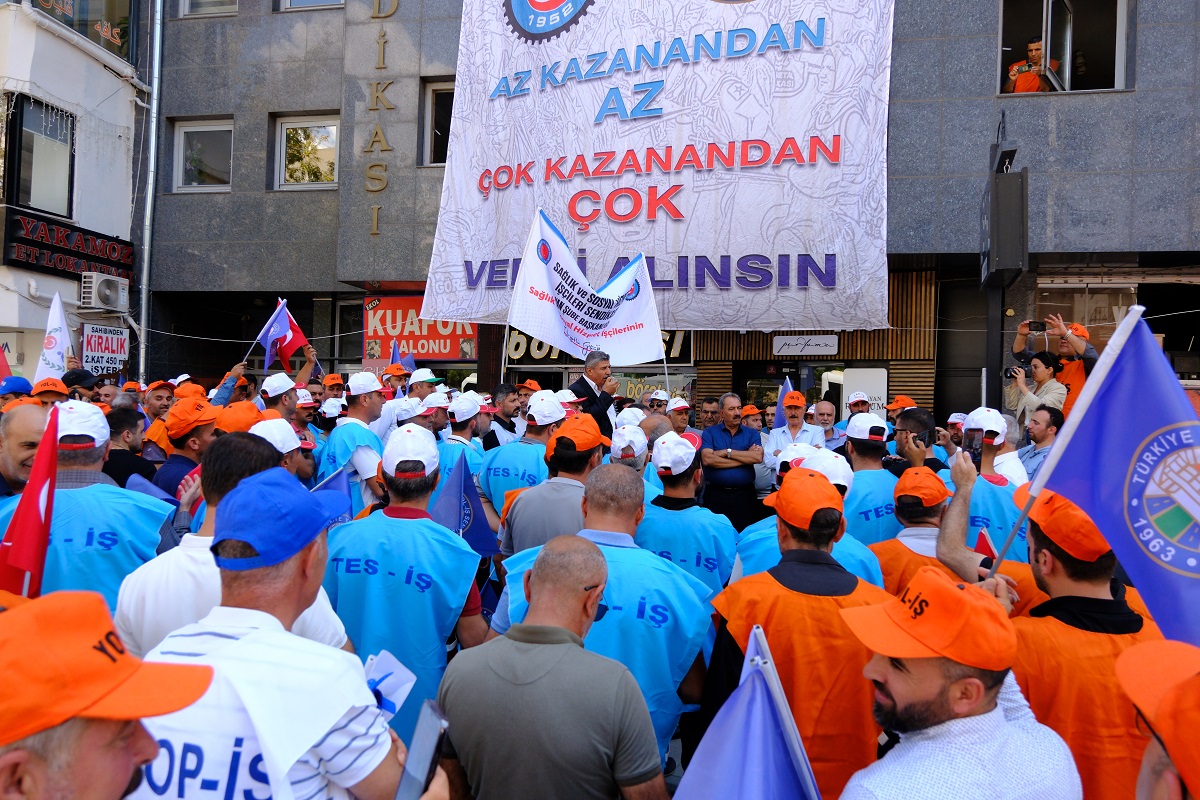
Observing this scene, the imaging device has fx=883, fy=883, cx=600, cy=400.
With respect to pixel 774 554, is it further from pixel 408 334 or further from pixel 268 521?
pixel 408 334

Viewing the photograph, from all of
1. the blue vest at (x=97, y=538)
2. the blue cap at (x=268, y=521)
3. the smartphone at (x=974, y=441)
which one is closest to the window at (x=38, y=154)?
the blue vest at (x=97, y=538)

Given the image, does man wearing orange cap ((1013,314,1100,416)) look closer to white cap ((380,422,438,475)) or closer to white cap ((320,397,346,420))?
white cap ((380,422,438,475))

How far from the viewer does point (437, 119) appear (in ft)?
51.1

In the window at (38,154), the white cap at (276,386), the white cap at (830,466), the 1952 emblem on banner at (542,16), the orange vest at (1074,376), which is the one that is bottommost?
the white cap at (830,466)

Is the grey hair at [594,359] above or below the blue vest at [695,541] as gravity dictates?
above

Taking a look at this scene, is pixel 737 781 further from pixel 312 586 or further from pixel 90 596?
pixel 90 596

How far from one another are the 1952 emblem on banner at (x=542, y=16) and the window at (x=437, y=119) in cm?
220

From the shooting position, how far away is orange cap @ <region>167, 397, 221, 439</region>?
496 centimetres

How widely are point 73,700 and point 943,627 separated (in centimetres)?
183

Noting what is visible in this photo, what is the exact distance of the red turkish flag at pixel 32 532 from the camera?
281 centimetres

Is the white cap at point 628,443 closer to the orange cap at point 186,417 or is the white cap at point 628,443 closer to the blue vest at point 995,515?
the blue vest at point 995,515

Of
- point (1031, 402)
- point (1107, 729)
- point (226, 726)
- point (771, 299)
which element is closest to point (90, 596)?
point (226, 726)

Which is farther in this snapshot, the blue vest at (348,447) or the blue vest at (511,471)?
the blue vest at (348,447)

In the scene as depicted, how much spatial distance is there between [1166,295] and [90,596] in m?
15.5
